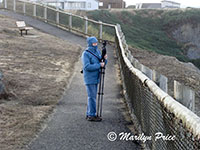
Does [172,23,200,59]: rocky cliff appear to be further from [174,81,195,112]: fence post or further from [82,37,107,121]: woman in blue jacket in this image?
[174,81,195,112]: fence post

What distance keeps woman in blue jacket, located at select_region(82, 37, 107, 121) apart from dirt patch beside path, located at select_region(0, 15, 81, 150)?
0.96m

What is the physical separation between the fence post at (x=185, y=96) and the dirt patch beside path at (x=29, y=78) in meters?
3.10

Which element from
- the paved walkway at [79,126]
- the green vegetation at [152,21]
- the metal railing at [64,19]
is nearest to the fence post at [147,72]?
the paved walkway at [79,126]

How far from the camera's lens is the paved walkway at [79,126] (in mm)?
7016

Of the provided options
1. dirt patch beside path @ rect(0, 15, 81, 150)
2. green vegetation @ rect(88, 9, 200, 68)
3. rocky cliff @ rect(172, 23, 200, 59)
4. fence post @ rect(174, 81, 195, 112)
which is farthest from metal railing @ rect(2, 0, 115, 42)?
rocky cliff @ rect(172, 23, 200, 59)

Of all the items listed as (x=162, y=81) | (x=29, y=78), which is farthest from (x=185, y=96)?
(x=29, y=78)

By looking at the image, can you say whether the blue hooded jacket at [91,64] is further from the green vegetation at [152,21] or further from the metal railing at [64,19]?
the green vegetation at [152,21]

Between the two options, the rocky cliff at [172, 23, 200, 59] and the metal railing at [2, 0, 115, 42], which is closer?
the metal railing at [2, 0, 115, 42]

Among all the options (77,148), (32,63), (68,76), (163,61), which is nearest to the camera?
(77,148)

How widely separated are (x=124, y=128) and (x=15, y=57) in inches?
348

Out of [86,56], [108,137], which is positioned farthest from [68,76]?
[108,137]

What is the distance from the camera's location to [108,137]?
24.7ft

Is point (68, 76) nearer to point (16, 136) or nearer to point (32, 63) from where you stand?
point (32, 63)

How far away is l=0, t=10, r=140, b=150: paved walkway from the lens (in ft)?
23.0
